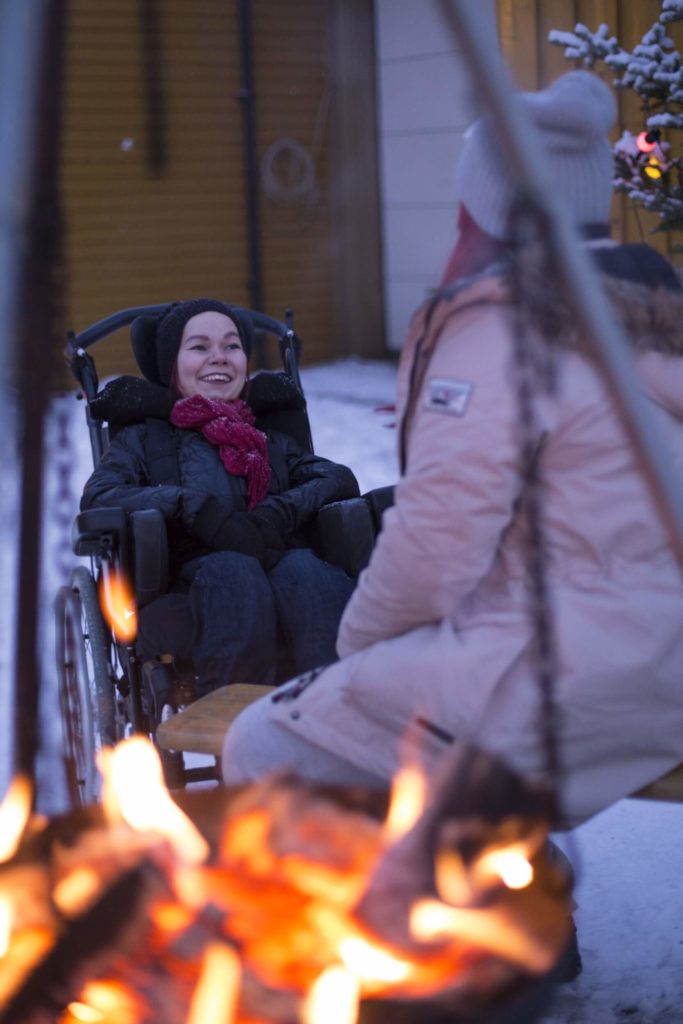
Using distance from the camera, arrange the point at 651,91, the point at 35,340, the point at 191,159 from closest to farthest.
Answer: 1. the point at 35,340
2. the point at 651,91
3. the point at 191,159

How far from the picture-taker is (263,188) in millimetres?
11016

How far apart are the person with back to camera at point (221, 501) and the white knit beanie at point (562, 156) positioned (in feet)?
4.81

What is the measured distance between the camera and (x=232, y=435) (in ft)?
12.2

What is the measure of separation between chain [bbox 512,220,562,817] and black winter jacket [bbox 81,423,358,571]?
1.75 m

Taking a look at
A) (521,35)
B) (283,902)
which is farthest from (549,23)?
(283,902)

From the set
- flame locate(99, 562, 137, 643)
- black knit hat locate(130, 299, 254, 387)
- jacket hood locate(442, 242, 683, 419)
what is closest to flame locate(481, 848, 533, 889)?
jacket hood locate(442, 242, 683, 419)

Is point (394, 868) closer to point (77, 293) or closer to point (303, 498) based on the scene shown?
point (303, 498)

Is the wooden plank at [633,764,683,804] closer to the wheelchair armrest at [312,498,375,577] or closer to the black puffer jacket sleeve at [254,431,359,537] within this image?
the wheelchair armrest at [312,498,375,577]

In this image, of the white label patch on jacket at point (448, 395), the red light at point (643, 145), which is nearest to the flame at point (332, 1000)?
the white label patch on jacket at point (448, 395)

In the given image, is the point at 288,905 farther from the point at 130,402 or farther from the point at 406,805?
the point at 130,402

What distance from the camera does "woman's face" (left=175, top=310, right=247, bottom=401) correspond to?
12.6 ft

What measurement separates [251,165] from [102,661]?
27.2 feet

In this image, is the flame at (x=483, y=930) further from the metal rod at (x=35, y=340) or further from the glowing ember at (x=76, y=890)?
the metal rod at (x=35, y=340)

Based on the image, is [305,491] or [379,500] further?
[305,491]
